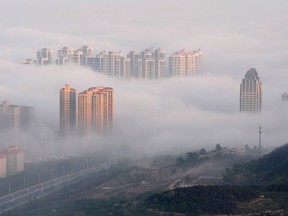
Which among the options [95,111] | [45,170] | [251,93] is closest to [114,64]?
[95,111]

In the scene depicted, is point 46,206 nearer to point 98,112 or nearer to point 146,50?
point 98,112

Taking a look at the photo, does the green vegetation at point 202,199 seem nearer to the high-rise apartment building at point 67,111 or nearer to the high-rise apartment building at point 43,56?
the high-rise apartment building at point 67,111

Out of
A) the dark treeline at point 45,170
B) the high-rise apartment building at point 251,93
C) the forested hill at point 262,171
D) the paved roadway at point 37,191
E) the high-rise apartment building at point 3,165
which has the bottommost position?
the paved roadway at point 37,191

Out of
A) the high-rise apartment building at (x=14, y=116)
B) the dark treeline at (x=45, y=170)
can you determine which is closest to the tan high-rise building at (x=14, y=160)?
the dark treeline at (x=45, y=170)

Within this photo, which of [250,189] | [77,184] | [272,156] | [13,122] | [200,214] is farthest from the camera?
[13,122]

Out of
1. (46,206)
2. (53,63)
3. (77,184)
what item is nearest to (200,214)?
(46,206)

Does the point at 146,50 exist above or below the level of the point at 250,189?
above
